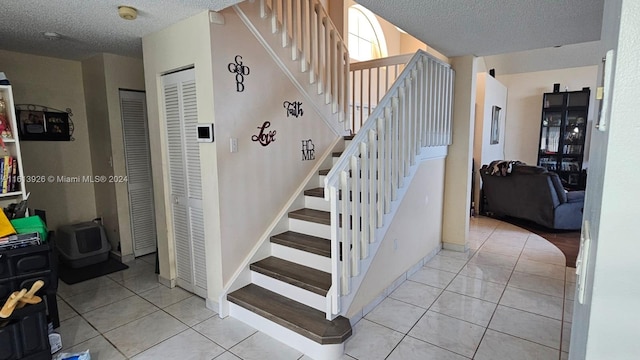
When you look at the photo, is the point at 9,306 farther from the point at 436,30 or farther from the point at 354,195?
the point at 436,30

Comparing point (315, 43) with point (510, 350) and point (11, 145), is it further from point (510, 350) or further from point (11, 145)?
point (510, 350)

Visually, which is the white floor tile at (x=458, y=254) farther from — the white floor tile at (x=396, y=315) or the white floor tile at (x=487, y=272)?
the white floor tile at (x=396, y=315)

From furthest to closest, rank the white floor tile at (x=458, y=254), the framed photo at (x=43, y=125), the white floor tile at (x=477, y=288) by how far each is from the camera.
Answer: the white floor tile at (x=458, y=254) < the framed photo at (x=43, y=125) < the white floor tile at (x=477, y=288)

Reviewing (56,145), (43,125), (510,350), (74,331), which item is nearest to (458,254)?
(510,350)

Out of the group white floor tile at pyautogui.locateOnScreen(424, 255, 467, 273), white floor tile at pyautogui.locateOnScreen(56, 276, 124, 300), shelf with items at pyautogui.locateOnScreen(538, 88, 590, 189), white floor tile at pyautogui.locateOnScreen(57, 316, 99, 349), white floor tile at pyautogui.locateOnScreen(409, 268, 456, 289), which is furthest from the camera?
shelf with items at pyautogui.locateOnScreen(538, 88, 590, 189)

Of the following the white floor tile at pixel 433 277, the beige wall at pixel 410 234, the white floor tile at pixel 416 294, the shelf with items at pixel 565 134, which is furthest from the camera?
the shelf with items at pixel 565 134

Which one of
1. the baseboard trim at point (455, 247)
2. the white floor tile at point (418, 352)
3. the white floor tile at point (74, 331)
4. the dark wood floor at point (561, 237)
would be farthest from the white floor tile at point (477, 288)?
the white floor tile at point (74, 331)

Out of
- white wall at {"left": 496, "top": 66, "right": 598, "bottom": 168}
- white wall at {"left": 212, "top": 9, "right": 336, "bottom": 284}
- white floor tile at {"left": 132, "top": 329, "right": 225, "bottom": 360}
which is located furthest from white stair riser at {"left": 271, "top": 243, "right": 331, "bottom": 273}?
white wall at {"left": 496, "top": 66, "right": 598, "bottom": 168}

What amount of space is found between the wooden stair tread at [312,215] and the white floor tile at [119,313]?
1.47m

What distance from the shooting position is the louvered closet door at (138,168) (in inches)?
152

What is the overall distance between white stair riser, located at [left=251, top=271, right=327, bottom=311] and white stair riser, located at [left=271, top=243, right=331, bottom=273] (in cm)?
25

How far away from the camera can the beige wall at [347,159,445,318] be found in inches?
109

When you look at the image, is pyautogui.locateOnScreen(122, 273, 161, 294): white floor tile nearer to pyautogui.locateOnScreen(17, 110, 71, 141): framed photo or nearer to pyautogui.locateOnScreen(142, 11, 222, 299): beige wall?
pyautogui.locateOnScreen(142, 11, 222, 299): beige wall

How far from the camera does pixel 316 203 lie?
10.8 ft
